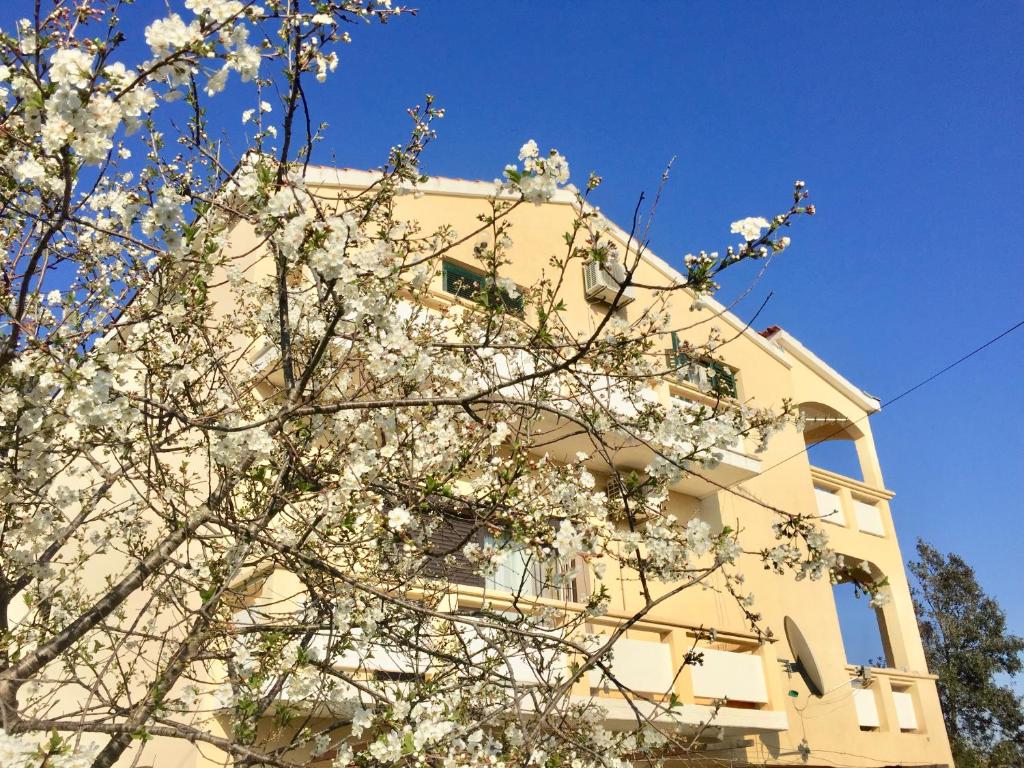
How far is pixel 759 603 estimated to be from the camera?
1129 cm

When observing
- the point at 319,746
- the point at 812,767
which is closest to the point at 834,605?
the point at 812,767

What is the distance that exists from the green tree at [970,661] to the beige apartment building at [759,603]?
31.2ft

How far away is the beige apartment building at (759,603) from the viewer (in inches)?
370

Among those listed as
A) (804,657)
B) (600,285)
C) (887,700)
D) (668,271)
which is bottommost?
(887,700)

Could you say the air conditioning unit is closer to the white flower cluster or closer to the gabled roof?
the gabled roof

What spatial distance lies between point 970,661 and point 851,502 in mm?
12842

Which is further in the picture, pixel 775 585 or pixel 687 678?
pixel 775 585

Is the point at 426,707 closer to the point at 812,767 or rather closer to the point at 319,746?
the point at 319,746

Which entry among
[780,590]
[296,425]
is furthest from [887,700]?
[296,425]

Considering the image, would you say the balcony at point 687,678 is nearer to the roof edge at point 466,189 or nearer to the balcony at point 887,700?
the balcony at point 887,700

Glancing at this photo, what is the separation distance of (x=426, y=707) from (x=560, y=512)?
4.72 feet

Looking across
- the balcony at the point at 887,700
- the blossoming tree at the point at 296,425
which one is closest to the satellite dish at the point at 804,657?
the balcony at the point at 887,700

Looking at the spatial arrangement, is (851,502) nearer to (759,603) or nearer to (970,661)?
(759,603)

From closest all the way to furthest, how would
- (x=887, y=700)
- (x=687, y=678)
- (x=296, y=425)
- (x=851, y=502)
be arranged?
(x=296, y=425) → (x=687, y=678) → (x=887, y=700) → (x=851, y=502)
